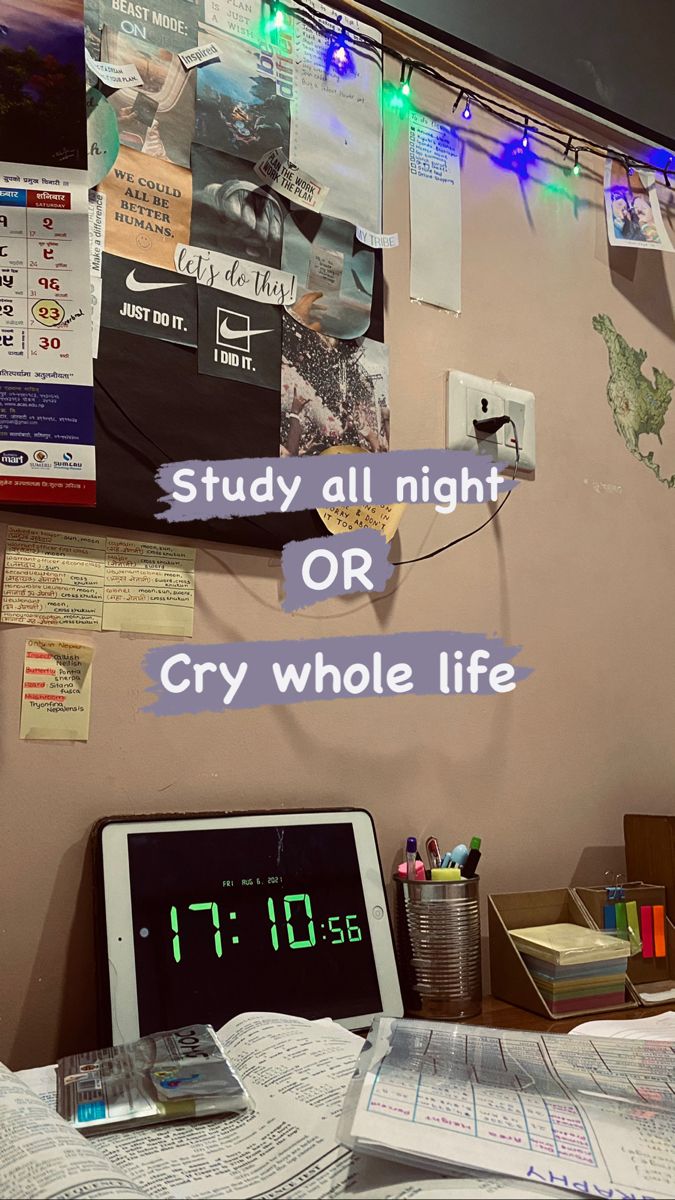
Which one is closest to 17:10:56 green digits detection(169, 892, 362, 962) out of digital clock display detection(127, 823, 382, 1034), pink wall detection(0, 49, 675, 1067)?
digital clock display detection(127, 823, 382, 1034)

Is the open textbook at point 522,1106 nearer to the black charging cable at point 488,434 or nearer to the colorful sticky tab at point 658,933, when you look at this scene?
the colorful sticky tab at point 658,933

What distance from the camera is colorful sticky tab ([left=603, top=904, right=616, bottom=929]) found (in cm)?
120

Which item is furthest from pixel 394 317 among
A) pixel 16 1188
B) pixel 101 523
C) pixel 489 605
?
pixel 16 1188

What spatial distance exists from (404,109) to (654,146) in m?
0.56

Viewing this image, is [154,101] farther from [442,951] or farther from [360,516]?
[442,951]

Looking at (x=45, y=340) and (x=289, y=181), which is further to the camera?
(x=289, y=181)

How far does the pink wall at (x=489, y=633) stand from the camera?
0.96 metres

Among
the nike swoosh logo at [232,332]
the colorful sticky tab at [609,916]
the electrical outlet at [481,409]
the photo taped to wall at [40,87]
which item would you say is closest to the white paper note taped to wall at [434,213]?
the electrical outlet at [481,409]

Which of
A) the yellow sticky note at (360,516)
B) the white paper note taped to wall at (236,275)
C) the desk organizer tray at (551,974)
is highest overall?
the white paper note taped to wall at (236,275)

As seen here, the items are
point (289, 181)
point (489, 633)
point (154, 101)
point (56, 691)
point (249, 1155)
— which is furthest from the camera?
point (489, 633)

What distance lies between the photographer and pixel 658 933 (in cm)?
122

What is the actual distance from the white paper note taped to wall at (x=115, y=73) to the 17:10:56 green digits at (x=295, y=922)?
35.2 inches

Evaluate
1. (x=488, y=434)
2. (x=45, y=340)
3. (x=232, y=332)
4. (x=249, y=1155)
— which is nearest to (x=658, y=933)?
(x=488, y=434)

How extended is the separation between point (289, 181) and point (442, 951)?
0.94 metres
